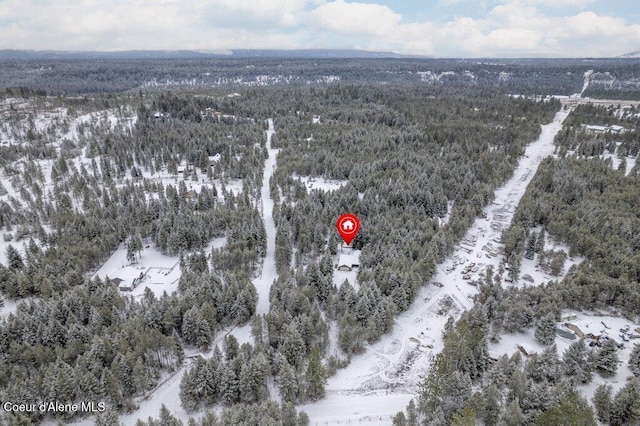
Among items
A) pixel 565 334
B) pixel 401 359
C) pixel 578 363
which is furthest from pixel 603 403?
pixel 401 359

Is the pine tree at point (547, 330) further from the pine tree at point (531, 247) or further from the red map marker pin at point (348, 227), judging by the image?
the red map marker pin at point (348, 227)

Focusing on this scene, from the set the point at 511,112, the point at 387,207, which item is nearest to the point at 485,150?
the point at 387,207

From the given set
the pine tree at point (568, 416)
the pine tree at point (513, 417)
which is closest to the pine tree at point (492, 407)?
the pine tree at point (513, 417)

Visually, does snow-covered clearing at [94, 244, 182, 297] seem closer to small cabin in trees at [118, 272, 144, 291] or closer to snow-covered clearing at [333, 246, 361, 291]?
small cabin in trees at [118, 272, 144, 291]

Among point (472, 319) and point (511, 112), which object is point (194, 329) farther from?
point (511, 112)

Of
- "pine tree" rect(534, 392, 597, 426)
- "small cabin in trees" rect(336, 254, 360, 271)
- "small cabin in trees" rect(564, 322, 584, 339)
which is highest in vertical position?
"pine tree" rect(534, 392, 597, 426)

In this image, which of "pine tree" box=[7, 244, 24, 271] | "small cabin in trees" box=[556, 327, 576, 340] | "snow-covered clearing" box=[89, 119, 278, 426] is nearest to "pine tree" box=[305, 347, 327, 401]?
"snow-covered clearing" box=[89, 119, 278, 426]

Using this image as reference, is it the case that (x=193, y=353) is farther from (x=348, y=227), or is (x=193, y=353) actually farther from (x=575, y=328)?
(x=575, y=328)
